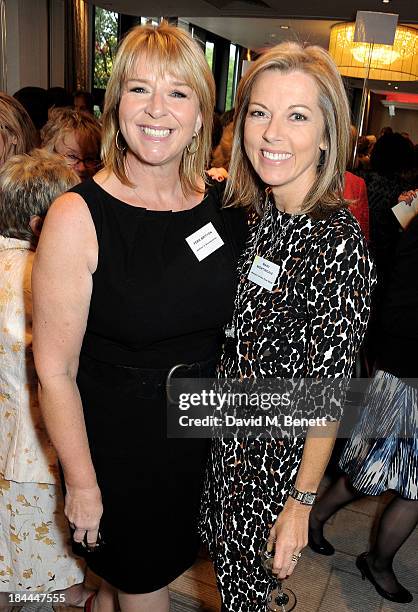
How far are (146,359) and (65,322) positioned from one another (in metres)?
0.23

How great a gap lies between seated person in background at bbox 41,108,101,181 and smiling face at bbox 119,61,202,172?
132 centimetres

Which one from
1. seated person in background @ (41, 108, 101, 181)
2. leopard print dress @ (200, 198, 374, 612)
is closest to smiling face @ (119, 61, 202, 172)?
leopard print dress @ (200, 198, 374, 612)

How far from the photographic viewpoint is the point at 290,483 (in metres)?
1.37

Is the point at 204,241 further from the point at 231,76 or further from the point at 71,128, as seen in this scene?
the point at 231,76

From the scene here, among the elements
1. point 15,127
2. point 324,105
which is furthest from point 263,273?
point 15,127

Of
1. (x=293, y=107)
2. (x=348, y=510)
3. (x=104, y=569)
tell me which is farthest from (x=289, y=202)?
(x=348, y=510)

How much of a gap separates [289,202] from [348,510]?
2.02m

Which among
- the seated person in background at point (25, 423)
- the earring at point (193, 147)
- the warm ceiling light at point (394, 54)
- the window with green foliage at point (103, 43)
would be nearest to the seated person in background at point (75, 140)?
the seated person in background at point (25, 423)

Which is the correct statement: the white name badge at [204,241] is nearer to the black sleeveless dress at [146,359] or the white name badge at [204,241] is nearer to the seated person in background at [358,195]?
the black sleeveless dress at [146,359]

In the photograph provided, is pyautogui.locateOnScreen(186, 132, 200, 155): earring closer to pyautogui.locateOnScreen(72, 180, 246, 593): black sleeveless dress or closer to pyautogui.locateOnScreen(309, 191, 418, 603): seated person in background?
pyautogui.locateOnScreen(72, 180, 246, 593): black sleeveless dress

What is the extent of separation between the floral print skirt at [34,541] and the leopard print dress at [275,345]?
1.69 ft

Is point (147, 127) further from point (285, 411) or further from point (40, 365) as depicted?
point (285, 411)

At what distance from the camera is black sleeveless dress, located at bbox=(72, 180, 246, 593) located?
1.29 m

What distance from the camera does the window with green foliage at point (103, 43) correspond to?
401 inches
